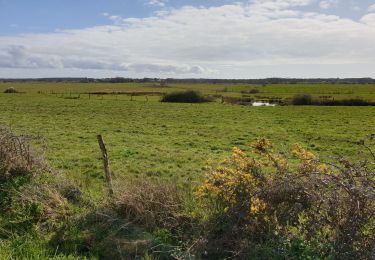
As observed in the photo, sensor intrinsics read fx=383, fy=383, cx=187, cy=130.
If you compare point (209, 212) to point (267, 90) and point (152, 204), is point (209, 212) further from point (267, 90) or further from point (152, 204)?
point (267, 90)

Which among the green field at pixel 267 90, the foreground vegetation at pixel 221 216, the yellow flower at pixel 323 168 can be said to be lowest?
the foreground vegetation at pixel 221 216

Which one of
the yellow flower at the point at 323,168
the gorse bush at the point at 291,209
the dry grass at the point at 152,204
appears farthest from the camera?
the dry grass at the point at 152,204

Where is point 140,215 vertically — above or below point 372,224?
below

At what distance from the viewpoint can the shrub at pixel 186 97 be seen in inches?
2613

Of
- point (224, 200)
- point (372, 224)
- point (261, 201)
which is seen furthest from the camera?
point (224, 200)

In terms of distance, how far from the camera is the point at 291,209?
17.9 ft

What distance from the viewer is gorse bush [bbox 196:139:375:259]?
191 inches

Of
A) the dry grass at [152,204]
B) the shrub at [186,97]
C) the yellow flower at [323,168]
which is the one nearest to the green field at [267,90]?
the shrub at [186,97]

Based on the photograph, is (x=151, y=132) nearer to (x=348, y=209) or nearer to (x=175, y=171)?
(x=175, y=171)

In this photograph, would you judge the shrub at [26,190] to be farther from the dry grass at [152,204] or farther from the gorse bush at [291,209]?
the gorse bush at [291,209]

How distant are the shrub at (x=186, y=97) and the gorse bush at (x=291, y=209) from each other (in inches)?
2373

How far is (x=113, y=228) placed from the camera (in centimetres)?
623

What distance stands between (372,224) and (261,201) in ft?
4.87

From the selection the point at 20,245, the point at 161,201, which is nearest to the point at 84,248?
the point at 20,245
